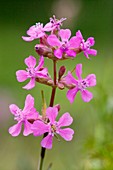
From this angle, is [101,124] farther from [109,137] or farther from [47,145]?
[47,145]

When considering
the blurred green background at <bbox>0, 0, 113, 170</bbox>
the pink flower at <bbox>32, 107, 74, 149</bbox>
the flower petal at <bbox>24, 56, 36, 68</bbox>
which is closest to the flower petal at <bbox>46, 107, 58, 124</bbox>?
the pink flower at <bbox>32, 107, 74, 149</bbox>

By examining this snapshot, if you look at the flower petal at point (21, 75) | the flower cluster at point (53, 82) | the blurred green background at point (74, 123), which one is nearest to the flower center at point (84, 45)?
the flower cluster at point (53, 82)

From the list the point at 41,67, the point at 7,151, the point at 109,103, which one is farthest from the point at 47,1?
the point at 41,67

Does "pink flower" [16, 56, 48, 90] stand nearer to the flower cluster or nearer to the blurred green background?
the flower cluster

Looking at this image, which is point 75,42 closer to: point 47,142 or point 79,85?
point 79,85

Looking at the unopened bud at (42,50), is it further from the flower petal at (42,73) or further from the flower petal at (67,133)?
the flower petal at (67,133)

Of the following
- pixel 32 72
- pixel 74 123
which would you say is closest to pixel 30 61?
pixel 32 72
